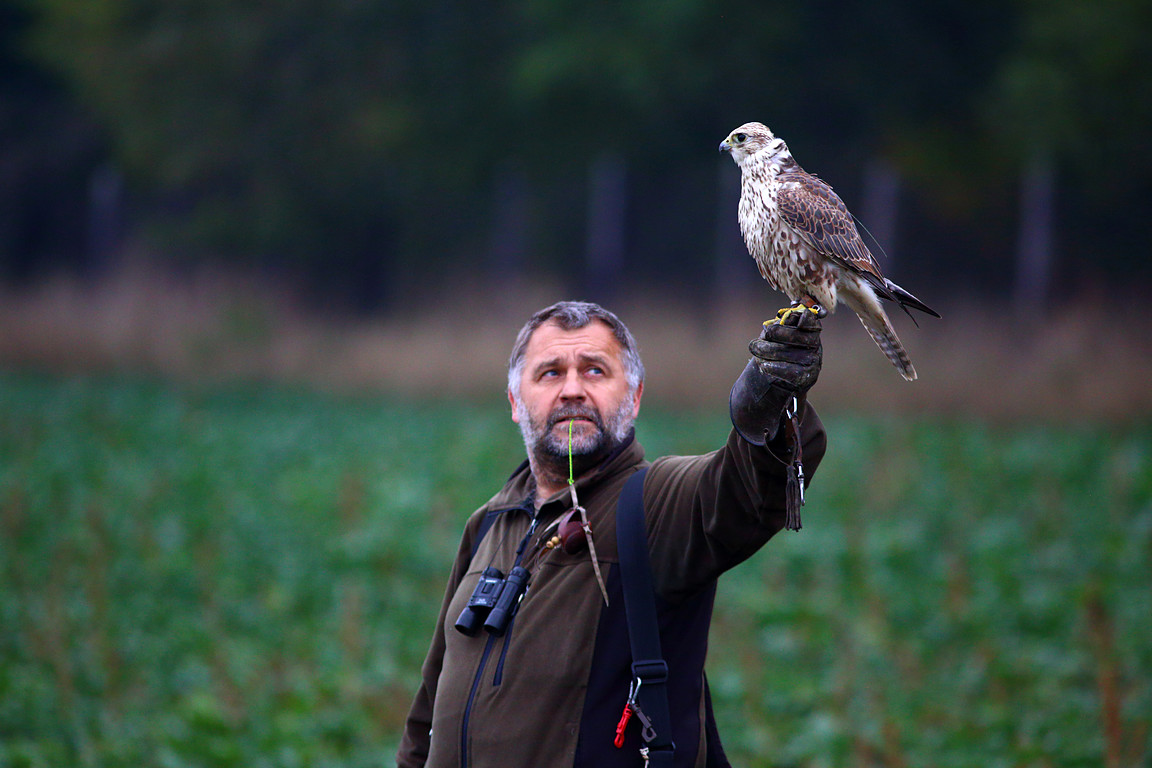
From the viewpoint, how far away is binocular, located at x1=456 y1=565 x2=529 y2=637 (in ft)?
8.20

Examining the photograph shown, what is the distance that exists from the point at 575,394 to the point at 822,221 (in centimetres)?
73

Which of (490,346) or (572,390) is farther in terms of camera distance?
(490,346)

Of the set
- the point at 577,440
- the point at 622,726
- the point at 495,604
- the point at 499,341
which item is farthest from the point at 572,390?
the point at 499,341

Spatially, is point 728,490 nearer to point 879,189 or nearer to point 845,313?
point 845,313

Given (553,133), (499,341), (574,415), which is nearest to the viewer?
(574,415)

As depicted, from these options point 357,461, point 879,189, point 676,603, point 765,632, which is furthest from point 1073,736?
point 879,189

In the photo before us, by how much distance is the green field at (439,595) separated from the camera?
15.7 feet

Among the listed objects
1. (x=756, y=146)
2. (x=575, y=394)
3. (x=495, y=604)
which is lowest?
(x=495, y=604)

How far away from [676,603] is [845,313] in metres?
7.54

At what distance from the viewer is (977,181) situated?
1432 centimetres

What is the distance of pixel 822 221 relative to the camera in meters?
2.29

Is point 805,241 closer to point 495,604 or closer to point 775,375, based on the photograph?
point 775,375

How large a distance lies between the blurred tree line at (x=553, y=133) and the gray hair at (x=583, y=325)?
26.1 feet

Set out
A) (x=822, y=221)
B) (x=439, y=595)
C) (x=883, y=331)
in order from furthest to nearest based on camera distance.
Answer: (x=439, y=595), (x=883, y=331), (x=822, y=221)
